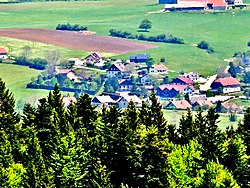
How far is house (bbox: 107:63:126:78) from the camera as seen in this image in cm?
15825

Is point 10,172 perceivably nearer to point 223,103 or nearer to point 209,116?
point 209,116

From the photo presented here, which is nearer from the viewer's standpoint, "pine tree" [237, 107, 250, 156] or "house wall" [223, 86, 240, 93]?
"pine tree" [237, 107, 250, 156]

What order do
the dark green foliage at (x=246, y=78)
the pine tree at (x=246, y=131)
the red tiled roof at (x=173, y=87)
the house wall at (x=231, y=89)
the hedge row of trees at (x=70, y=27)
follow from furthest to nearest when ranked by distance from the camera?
the hedge row of trees at (x=70, y=27) → the dark green foliage at (x=246, y=78) → the red tiled roof at (x=173, y=87) → the house wall at (x=231, y=89) → the pine tree at (x=246, y=131)

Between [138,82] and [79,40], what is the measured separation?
2913 centimetres

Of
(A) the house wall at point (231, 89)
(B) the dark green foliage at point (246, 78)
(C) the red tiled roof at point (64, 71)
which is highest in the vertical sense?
(C) the red tiled roof at point (64, 71)

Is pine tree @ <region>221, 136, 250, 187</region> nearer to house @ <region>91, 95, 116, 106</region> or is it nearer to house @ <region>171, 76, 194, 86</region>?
house @ <region>91, 95, 116, 106</region>

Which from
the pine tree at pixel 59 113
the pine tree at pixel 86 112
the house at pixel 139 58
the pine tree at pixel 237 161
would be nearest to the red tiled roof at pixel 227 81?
the house at pixel 139 58

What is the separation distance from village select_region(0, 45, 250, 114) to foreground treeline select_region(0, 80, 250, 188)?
251 ft

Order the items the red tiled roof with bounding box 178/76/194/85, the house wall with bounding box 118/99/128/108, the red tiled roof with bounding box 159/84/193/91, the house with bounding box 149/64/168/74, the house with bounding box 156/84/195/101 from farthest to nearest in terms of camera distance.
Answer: the house with bounding box 149/64/168/74, the red tiled roof with bounding box 178/76/194/85, the red tiled roof with bounding box 159/84/193/91, the house with bounding box 156/84/195/101, the house wall with bounding box 118/99/128/108

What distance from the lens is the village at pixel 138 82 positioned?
5694 inches

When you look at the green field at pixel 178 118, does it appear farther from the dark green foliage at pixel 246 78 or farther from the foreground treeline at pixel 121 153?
the foreground treeline at pixel 121 153

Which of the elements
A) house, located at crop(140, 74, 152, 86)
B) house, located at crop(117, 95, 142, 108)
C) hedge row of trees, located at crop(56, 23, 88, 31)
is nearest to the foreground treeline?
house, located at crop(117, 95, 142, 108)

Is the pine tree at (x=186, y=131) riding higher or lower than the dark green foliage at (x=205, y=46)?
higher

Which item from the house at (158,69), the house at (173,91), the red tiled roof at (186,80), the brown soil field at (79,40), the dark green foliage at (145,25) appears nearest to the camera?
the house at (173,91)
